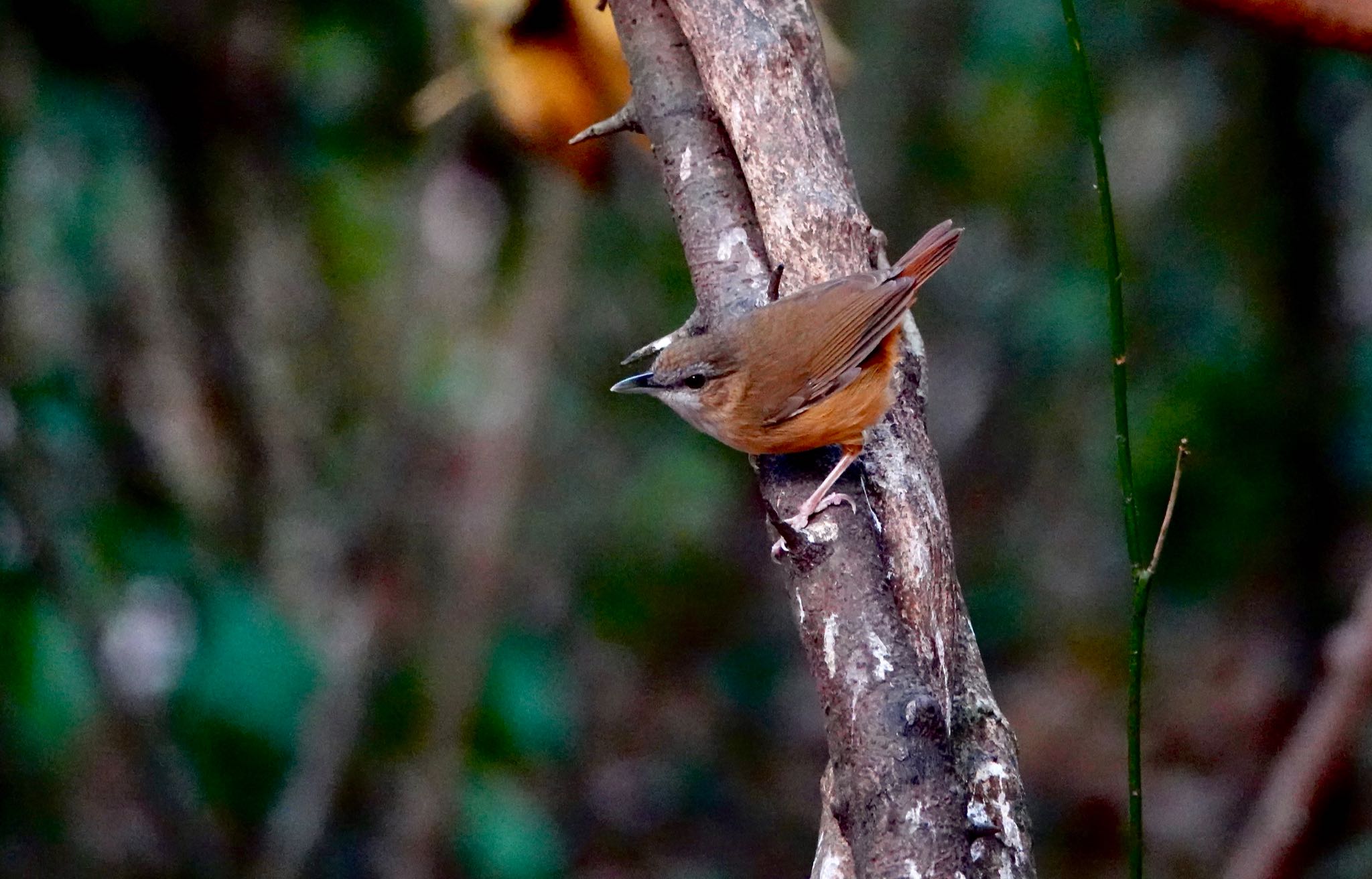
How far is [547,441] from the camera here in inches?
226

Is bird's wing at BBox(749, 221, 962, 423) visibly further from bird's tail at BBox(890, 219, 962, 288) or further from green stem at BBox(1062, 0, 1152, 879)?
green stem at BBox(1062, 0, 1152, 879)

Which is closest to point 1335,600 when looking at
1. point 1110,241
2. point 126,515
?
point 1110,241

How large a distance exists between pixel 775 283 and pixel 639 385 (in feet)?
2.58

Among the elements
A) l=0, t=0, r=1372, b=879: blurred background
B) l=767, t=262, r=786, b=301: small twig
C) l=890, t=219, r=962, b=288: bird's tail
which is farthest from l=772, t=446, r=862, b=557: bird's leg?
l=0, t=0, r=1372, b=879: blurred background

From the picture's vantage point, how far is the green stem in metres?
1.87

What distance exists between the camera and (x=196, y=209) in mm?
4148

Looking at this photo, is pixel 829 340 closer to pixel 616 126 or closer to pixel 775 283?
pixel 775 283

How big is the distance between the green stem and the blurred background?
1.54 feet

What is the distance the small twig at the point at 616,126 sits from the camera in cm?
256

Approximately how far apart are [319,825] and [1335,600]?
365 cm

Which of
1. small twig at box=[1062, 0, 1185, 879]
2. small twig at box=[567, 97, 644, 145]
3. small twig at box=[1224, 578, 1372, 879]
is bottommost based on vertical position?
small twig at box=[1224, 578, 1372, 879]

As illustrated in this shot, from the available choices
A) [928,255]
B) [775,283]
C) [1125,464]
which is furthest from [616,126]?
[1125,464]

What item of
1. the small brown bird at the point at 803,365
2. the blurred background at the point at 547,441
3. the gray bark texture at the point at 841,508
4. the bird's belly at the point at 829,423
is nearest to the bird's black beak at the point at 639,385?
the small brown bird at the point at 803,365

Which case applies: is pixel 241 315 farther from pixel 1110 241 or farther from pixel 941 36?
pixel 1110 241
